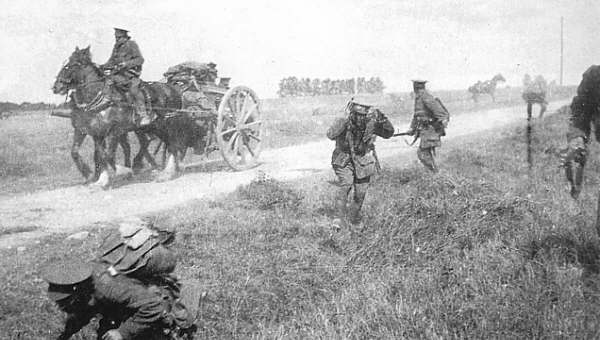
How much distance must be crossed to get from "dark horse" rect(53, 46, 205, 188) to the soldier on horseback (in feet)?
0.47

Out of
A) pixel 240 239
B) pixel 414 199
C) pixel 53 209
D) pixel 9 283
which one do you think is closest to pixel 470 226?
pixel 414 199

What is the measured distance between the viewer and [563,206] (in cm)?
581

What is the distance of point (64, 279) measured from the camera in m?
2.66

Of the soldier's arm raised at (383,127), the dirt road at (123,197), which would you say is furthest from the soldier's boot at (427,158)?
the soldier's arm raised at (383,127)

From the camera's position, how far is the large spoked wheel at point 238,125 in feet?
35.0

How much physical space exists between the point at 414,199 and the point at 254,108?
6668 mm

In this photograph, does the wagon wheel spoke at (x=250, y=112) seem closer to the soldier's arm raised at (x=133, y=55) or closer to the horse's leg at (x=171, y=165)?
the horse's leg at (x=171, y=165)

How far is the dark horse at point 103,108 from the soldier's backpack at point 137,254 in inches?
248

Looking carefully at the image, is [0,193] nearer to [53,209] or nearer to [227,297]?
[53,209]

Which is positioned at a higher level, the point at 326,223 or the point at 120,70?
the point at 120,70

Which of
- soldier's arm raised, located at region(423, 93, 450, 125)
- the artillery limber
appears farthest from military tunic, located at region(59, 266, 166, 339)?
the artillery limber

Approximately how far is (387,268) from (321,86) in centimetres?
3545

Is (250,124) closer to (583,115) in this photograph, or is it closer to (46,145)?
(46,145)

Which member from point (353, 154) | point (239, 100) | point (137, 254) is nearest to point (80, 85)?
point (239, 100)
